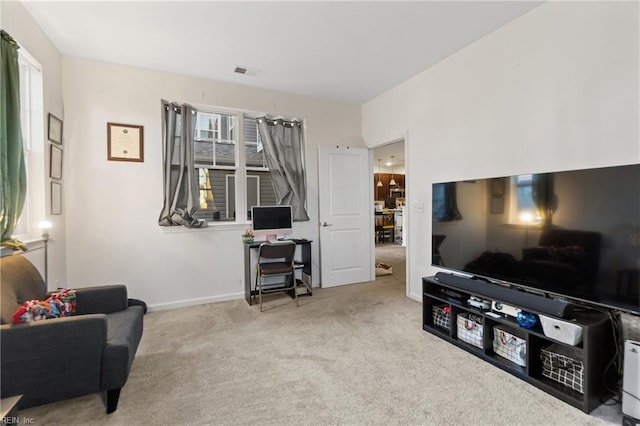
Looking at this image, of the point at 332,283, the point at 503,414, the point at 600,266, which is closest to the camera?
the point at 503,414

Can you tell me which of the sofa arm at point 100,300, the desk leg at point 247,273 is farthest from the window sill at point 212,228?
the sofa arm at point 100,300

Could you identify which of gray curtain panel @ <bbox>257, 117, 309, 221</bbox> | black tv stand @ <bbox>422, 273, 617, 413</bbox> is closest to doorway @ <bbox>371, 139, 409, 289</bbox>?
gray curtain panel @ <bbox>257, 117, 309, 221</bbox>

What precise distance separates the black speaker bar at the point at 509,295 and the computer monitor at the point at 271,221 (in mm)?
2039

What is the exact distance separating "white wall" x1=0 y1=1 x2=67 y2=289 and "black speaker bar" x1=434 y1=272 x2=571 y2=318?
3632 millimetres

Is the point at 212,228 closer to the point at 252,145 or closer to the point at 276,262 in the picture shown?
the point at 276,262

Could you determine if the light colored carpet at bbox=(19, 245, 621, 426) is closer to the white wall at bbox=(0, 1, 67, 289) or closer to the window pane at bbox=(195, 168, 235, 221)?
the white wall at bbox=(0, 1, 67, 289)

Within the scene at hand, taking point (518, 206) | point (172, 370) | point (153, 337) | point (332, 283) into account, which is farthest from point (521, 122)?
point (153, 337)

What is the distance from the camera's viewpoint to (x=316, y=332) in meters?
2.86

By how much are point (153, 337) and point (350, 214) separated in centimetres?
302

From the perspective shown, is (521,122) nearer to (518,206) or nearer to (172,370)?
(518,206)

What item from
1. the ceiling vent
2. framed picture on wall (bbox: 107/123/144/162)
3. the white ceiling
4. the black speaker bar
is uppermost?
the ceiling vent

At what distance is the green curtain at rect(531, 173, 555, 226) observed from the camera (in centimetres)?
207

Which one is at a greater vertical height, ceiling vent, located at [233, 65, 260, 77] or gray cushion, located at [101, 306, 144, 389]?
ceiling vent, located at [233, 65, 260, 77]

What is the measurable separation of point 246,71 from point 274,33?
3.06 ft
